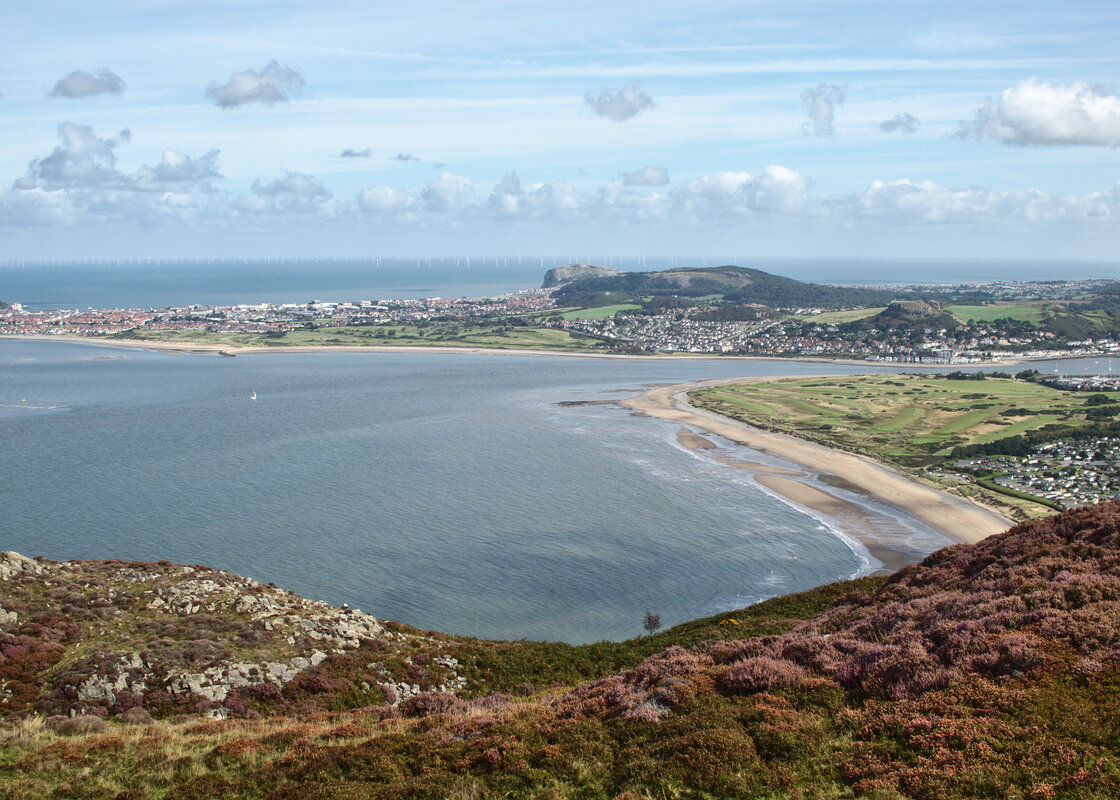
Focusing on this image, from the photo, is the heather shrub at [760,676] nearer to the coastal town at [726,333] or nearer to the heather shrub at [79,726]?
the heather shrub at [79,726]

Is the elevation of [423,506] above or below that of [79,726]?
below

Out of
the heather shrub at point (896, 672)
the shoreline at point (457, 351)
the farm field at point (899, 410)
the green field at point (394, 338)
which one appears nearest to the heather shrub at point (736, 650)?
the heather shrub at point (896, 672)

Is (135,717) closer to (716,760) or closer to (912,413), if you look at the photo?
(716,760)

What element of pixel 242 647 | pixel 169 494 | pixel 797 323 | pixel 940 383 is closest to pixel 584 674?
pixel 242 647

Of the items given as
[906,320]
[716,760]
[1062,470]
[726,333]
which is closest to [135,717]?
[716,760]

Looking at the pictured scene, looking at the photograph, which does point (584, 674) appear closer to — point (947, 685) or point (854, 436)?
point (947, 685)

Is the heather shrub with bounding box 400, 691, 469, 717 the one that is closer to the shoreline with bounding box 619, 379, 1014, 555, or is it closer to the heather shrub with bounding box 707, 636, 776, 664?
the heather shrub with bounding box 707, 636, 776, 664
